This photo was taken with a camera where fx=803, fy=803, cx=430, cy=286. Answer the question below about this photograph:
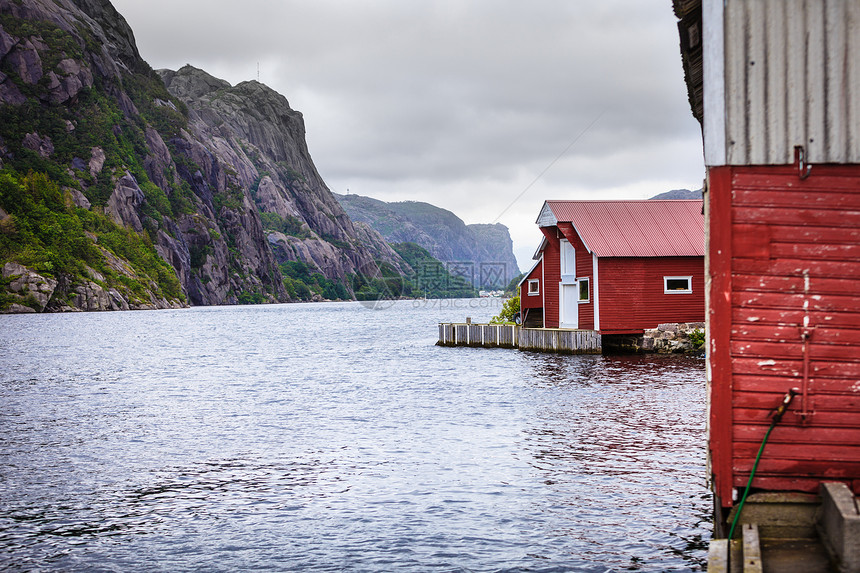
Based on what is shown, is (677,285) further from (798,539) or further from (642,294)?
(798,539)

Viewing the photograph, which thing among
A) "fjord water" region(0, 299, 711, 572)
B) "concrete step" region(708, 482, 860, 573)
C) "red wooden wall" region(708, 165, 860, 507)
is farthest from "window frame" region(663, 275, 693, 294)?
"concrete step" region(708, 482, 860, 573)

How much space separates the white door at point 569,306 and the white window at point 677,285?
525cm

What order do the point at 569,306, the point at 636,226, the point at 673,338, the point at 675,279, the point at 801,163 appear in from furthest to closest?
the point at 569,306 < the point at 636,226 < the point at 675,279 < the point at 673,338 < the point at 801,163

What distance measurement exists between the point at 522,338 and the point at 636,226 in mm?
10001

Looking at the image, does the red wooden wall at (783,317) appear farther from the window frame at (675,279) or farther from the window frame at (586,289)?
the window frame at (675,279)

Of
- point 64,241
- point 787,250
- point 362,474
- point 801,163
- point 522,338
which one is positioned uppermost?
point 64,241

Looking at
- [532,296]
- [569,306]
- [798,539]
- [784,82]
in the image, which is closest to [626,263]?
[569,306]

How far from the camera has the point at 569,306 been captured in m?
48.1

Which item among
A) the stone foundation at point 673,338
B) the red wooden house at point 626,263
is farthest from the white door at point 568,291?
the stone foundation at point 673,338

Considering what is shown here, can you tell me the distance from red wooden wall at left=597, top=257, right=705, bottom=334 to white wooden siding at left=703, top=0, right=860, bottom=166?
3557 centimetres

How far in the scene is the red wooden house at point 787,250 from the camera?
898cm

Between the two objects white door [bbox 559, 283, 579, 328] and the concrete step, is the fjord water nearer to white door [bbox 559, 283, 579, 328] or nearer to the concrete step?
the concrete step

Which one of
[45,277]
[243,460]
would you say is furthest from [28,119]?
[243,460]

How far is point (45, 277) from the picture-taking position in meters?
126
